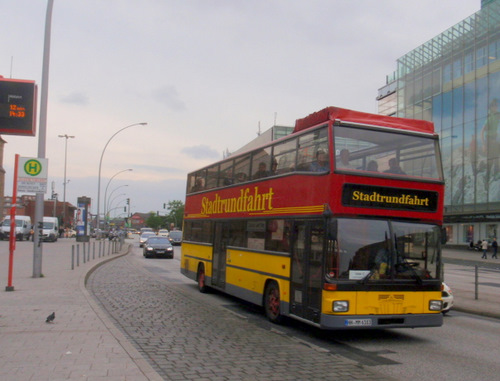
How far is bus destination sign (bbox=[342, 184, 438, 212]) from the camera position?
27.2 feet

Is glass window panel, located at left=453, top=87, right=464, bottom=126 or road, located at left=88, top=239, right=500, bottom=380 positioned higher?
glass window panel, located at left=453, top=87, right=464, bottom=126

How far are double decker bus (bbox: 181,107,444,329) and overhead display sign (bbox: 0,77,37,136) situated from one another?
6209 millimetres

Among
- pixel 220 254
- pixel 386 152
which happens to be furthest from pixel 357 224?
pixel 220 254

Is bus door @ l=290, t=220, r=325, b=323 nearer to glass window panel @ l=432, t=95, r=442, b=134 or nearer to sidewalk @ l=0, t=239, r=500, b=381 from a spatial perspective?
sidewalk @ l=0, t=239, r=500, b=381

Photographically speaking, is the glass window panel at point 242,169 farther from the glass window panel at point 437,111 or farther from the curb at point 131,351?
the glass window panel at point 437,111

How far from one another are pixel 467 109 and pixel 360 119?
43.0 m

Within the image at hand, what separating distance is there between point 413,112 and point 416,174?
49.3 metres

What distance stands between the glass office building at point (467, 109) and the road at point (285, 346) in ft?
121

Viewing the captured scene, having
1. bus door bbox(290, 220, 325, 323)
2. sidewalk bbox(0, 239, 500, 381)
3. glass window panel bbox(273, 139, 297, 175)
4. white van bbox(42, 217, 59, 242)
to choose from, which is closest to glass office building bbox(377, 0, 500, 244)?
sidewalk bbox(0, 239, 500, 381)

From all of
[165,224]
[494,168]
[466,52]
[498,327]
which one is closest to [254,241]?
[498,327]

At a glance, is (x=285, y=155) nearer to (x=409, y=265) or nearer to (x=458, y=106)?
(x=409, y=265)

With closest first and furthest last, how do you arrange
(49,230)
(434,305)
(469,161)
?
(434,305) → (469,161) → (49,230)

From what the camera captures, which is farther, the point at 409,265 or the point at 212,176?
the point at 212,176

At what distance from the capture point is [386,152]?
345 inches
